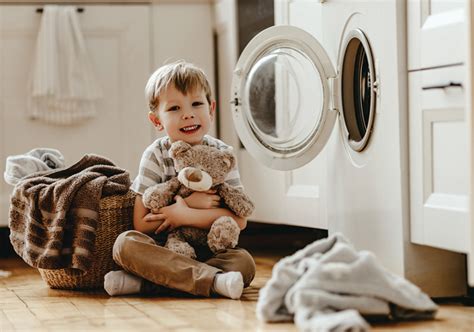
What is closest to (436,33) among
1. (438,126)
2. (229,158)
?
(438,126)

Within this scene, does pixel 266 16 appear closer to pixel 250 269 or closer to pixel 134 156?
pixel 134 156

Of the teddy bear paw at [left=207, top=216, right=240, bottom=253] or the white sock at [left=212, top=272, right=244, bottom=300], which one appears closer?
the white sock at [left=212, top=272, right=244, bottom=300]

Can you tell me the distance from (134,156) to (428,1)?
1400 millimetres

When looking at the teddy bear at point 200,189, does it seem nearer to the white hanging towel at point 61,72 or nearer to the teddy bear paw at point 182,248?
the teddy bear paw at point 182,248

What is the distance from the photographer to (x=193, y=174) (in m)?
1.95

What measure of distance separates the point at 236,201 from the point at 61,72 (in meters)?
1.06

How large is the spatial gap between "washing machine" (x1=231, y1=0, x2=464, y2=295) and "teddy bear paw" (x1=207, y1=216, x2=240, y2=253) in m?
0.25

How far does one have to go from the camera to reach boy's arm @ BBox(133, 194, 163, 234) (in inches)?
79.2

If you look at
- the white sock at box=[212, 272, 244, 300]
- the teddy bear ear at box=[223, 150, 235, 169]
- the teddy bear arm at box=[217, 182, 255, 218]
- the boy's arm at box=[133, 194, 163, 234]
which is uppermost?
the teddy bear ear at box=[223, 150, 235, 169]

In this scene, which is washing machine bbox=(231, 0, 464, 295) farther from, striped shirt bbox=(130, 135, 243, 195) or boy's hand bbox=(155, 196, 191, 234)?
boy's hand bbox=(155, 196, 191, 234)

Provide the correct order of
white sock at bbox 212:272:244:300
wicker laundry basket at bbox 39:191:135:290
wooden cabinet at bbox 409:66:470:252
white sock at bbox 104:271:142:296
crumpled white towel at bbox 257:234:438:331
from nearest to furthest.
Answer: crumpled white towel at bbox 257:234:438:331, wooden cabinet at bbox 409:66:470:252, white sock at bbox 212:272:244:300, white sock at bbox 104:271:142:296, wicker laundry basket at bbox 39:191:135:290

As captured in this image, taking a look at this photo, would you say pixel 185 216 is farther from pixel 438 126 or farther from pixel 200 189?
pixel 438 126

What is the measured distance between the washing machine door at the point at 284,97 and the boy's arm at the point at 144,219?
1.07 ft

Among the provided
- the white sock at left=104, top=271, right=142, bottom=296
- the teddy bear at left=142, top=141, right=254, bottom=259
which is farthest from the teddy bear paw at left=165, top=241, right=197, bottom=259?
the white sock at left=104, top=271, right=142, bottom=296
